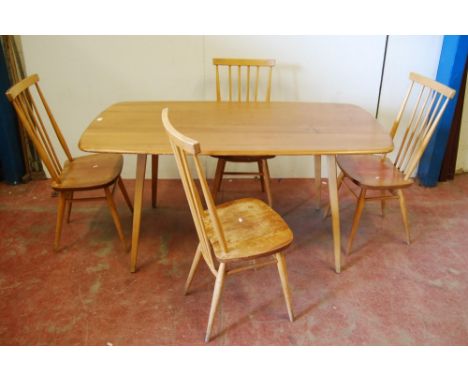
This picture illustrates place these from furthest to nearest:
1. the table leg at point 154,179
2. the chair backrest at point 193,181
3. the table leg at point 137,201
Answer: the table leg at point 154,179, the table leg at point 137,201, the chair backrest at point 193,181

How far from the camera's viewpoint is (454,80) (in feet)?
9.17

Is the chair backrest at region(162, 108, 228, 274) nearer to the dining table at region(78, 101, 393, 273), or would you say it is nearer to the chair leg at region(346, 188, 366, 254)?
the dining table at region(78, 101, 393, 273)

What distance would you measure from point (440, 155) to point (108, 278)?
96.3 inches

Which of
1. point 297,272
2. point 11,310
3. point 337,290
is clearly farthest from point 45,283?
point 337,290

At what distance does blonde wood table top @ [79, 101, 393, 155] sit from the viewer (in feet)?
5.85

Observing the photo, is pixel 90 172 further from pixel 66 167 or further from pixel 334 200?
pixel 334 200

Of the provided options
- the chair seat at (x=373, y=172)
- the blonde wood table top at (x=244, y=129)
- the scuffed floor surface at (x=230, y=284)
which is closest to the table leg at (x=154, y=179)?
the scuffed floor surface at (x=230, y=284)

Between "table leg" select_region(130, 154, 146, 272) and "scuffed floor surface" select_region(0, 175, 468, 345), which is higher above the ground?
"table leg" select_region(130, 154, 146, 272)

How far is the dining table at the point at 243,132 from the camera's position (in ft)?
5.85

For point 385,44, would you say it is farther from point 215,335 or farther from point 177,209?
point 215,335

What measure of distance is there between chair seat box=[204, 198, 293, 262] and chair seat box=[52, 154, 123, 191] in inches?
24.7

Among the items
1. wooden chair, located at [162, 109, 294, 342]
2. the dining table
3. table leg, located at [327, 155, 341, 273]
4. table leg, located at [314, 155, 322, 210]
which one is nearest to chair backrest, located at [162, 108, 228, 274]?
wooden chair, located at [162, 109, 294, 342]

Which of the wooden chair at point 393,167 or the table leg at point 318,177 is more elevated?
the wooden chair at point 393,167

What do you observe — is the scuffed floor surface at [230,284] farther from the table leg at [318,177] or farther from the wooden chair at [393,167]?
the wooden chair at [393,167]
